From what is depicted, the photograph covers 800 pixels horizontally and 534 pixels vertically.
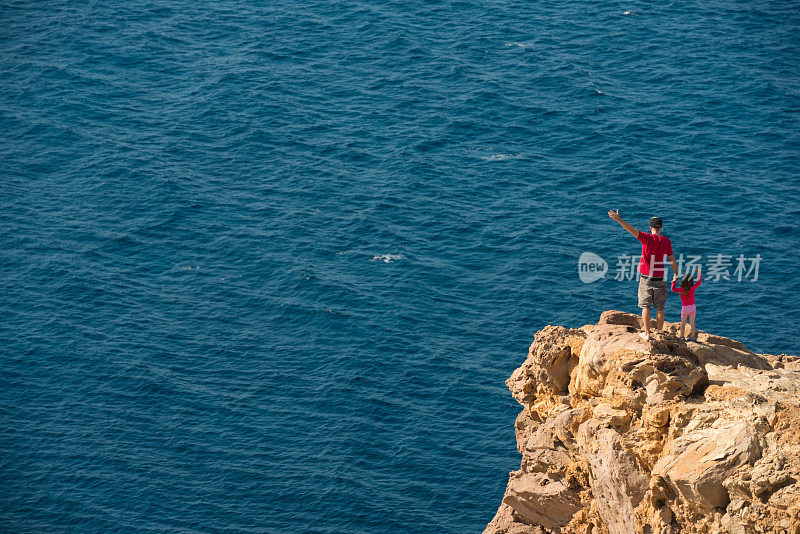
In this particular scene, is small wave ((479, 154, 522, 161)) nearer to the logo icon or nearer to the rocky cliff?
the logo icon

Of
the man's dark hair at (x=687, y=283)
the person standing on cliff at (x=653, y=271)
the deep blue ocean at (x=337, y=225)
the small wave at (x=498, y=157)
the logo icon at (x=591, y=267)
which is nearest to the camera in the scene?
the person standing on cliff at (x=653, y=271)

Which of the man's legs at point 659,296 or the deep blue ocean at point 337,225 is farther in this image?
the deep blue ocean at point 337,225

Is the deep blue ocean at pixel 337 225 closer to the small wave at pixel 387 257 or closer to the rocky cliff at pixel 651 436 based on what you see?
the small wave at pixel 387 257

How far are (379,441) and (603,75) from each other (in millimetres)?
75826

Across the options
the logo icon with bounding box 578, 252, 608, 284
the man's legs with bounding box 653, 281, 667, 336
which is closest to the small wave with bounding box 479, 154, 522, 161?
the logo icon with bounding box 578, 252, 608, 284

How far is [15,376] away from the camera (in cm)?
9475

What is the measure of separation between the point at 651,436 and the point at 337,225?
80.8 meters

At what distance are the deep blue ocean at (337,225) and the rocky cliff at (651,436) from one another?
32805 mm

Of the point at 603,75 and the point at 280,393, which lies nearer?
the point at 280,393

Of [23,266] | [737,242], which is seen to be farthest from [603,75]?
[23,266]

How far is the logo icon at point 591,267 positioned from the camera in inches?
4050

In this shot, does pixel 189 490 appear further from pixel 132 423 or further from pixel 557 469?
pixel 557 469

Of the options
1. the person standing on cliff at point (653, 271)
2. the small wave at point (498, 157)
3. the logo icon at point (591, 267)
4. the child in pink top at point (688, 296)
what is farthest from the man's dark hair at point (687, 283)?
the small wave at point (498, 157)

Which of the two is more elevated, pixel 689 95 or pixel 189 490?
pixel 689 95
